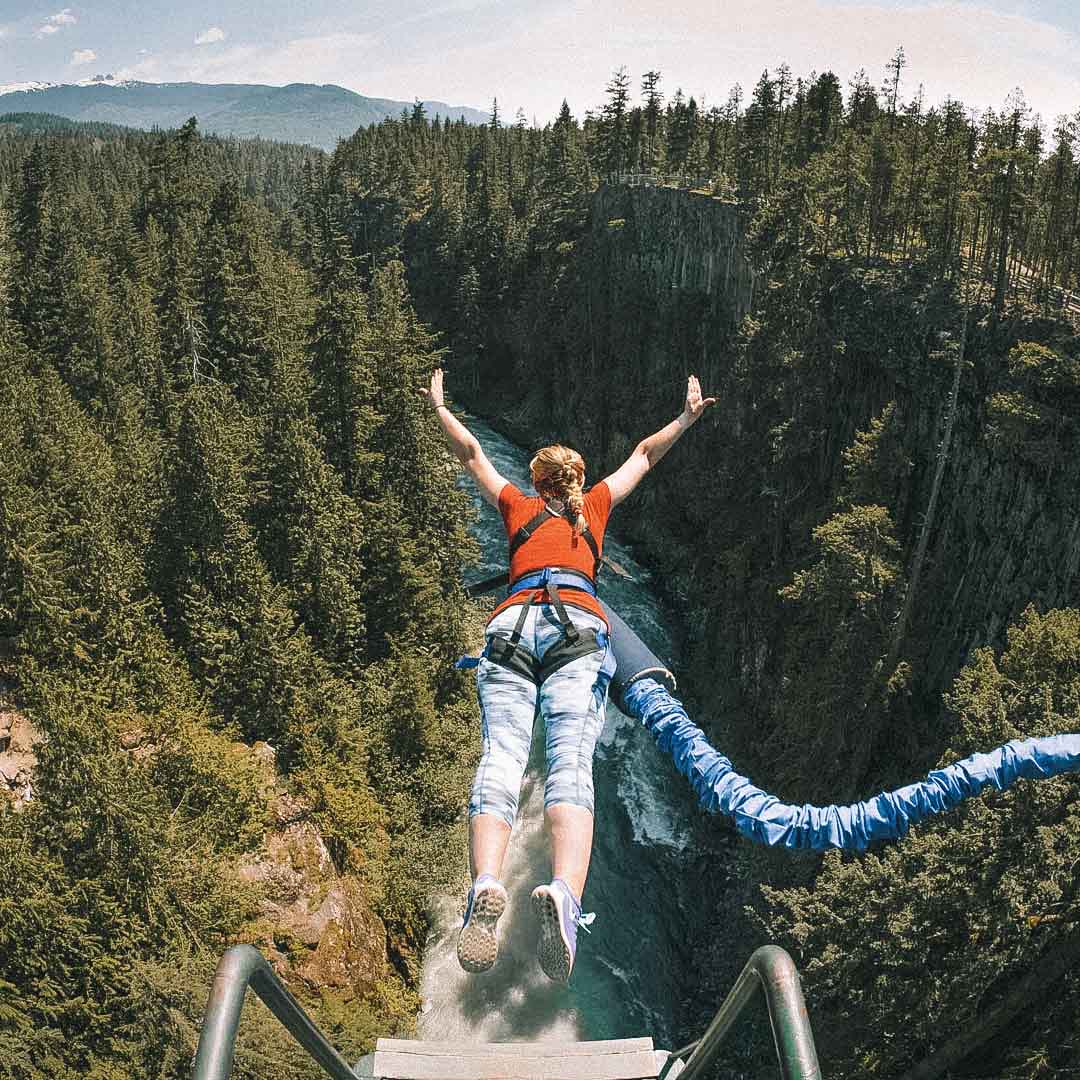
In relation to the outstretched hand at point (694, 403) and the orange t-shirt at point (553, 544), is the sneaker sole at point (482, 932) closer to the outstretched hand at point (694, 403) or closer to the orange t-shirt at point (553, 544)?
Result: the orange t-shirt at point (553, 544)

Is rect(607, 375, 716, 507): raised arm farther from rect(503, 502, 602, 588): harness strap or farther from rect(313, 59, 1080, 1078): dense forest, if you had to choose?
rect(313, 59, 1080, 1078): dense forest

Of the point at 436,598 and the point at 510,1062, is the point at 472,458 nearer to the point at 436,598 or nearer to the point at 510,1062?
the point at 510,1062

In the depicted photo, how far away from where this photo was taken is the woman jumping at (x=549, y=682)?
15.5 ft

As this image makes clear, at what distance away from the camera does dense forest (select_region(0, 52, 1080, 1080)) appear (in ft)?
62.4

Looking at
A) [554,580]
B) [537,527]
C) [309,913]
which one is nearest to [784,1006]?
[554,580]

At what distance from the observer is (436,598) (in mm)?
33500

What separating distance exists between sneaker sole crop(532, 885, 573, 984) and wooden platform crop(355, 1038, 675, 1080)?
1.61 ft

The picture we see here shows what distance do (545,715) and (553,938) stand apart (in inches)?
53.4

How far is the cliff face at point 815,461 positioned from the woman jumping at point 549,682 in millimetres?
24877

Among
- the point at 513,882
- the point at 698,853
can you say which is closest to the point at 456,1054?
the point at 513,882

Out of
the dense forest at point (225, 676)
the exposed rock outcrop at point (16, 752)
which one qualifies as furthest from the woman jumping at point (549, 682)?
the exposed rock outcrop at point (16, 752)

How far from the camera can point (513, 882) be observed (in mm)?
26531

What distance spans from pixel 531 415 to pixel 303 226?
4776 cm

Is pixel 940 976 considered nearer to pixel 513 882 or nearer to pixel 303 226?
pixel 513 882
